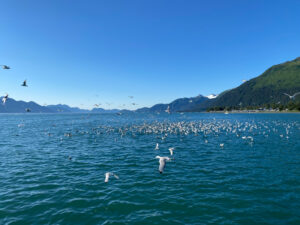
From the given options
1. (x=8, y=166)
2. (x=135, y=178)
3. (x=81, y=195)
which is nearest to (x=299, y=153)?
(x=135, y=178)

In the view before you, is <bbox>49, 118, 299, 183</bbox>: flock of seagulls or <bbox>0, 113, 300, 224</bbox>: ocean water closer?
<bbox>0, 113, 300, 224</bbox>: ocean water

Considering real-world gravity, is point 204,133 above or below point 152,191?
above

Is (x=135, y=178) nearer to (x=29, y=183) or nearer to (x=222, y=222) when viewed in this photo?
(x=222, y=222)

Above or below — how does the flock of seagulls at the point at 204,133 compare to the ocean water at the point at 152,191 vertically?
above

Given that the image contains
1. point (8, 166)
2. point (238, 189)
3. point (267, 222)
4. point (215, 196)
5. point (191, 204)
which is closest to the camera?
point (267, 222)

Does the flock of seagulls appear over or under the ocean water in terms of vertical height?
over

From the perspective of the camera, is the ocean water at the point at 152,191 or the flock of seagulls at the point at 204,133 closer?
the ocean water at the point at 152,191

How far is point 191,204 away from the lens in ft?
38.4

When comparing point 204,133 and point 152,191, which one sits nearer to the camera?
point 152,191

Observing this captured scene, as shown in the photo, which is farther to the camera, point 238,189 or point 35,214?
point 238,189

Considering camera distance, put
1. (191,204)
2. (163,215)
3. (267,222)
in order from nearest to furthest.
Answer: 1. (267,222)
2. (163,215)
3. (191,204)

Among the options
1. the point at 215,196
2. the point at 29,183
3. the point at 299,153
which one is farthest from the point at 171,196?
the point at 299,153

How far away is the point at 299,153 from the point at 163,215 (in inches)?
996

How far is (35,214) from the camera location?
11.0 metres
